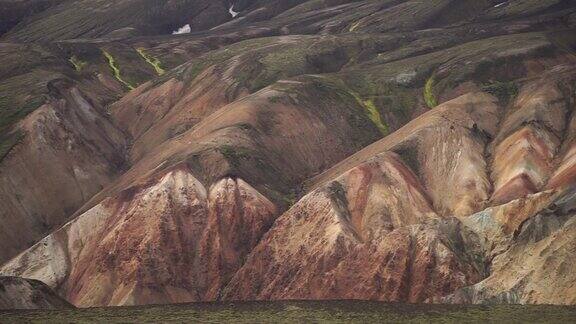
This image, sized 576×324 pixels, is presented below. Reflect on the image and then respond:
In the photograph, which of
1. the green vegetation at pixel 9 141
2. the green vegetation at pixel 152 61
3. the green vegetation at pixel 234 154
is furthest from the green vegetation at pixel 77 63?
the green vegetation at pixel 234 154

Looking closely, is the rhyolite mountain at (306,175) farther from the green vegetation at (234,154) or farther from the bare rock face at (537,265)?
the green vegetation at (234,154)

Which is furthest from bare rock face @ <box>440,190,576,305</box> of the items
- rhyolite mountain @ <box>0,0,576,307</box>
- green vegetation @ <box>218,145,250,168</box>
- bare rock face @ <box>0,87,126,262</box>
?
bare rock face @ <box>0,87,126,262</box>

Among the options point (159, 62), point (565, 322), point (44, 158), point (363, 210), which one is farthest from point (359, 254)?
point (159, 62)

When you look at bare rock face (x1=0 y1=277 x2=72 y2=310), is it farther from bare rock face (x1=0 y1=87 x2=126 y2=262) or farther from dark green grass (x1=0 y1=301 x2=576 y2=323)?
bare rock face (x1=0 y1=87 x2=126 y2=262)

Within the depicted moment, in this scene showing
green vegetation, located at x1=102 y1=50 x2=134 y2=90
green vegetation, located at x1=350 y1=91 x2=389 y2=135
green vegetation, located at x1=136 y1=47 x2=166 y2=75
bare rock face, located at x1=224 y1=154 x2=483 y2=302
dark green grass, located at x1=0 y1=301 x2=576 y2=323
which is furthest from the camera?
green vegetation, located at x1=136 y1=47 x2=166 y2=75

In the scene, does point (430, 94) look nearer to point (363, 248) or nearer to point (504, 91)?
point (504, 91)

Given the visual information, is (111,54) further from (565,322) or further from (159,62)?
(565,322)
